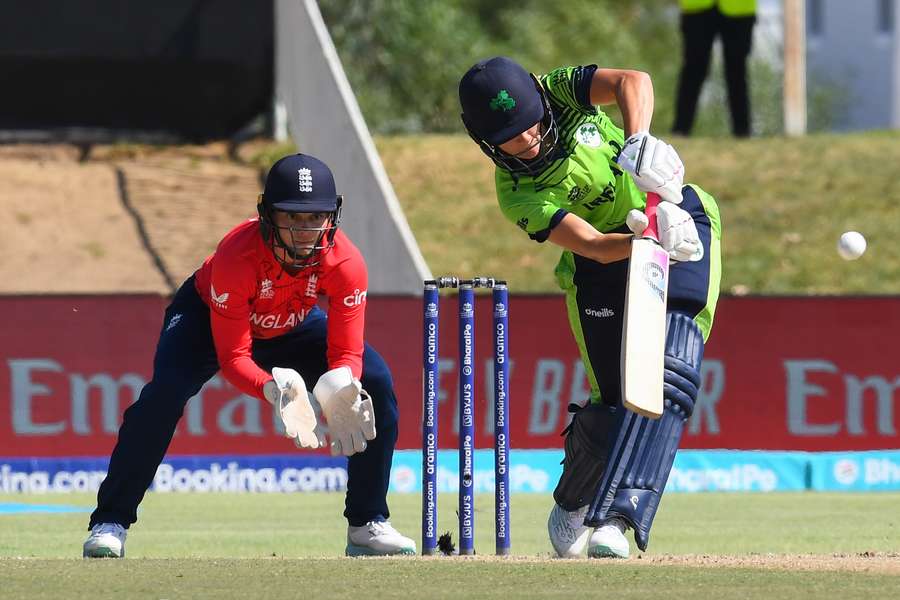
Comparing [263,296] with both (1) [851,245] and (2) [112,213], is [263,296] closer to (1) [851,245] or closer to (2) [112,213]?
(1) [851,245]

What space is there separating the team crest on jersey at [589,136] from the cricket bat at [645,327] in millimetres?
481

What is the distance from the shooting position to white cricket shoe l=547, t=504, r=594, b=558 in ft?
20.9

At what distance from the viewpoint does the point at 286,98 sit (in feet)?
56.0

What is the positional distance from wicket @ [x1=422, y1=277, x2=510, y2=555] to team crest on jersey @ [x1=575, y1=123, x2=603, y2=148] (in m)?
0.61

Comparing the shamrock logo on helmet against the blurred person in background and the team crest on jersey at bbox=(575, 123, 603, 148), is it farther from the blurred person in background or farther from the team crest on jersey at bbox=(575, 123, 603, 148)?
the blurred person in background

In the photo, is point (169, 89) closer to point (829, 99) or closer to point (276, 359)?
point (276, 359)

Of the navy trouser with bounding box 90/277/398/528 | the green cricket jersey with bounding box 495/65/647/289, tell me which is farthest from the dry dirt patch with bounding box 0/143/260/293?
the green cricket jersey with bounding box 495/65/647/289

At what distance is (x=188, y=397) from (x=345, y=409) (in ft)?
2.08

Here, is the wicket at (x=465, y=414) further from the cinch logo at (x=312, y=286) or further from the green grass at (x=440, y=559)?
the cinch logo at (x=312, y=286)

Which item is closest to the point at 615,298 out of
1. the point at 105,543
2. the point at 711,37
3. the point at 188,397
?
the point at 188,397

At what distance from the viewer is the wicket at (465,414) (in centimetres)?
641

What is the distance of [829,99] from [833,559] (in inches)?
1181

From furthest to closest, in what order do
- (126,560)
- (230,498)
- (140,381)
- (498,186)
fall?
1. (140,381)
2. (230,498)
3. (498,186)
4. (126,560)

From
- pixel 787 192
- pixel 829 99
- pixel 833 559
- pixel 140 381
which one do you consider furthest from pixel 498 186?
pixel 829 99
